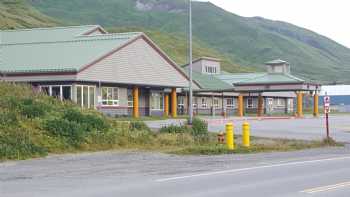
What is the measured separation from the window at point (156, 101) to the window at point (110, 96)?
7.38 m

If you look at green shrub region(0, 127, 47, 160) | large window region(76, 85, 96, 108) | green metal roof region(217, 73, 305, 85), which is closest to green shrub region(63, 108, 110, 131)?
green shrub region(0, 127, 47, 160)

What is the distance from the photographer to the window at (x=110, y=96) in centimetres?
5694

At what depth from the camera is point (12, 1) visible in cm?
16238

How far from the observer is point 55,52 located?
183 feet

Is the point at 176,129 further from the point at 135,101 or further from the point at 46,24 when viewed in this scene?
the point at 46,24

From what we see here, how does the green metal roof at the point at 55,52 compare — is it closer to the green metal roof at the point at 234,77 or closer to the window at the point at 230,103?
the green metal roof at the point at 234,77

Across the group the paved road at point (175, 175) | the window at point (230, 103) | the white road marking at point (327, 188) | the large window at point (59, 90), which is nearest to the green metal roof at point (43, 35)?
the large window at point (59, 90)

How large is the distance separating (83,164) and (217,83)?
60594mm

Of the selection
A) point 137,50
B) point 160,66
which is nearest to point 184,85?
point 160,66

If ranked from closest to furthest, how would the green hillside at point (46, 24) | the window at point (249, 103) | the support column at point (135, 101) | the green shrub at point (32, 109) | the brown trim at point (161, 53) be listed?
the green shrub at point (32, 109) → the support column at point (135, 101) → the brown trim at point (161, 53) → the window at point (249, 103) → the green hillside at point (46, 24)

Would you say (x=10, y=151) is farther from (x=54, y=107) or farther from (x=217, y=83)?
(x=217, y=83)

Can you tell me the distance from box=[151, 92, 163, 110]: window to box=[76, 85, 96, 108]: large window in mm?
11749

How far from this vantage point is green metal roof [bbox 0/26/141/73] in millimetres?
52719

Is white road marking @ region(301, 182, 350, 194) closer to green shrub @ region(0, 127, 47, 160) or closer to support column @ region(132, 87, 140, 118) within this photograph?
green shrub @ region(0, 127, 47, 160)
